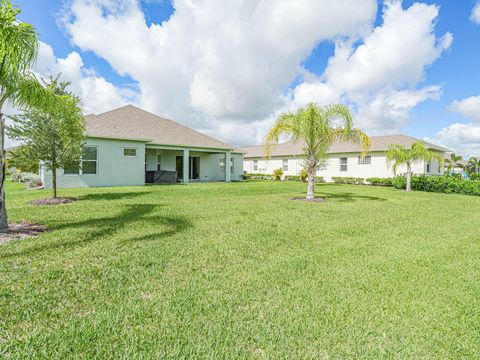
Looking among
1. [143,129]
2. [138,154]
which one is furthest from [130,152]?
[143,129]

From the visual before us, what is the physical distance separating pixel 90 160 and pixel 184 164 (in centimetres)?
703

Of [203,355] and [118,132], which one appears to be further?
[118,132]

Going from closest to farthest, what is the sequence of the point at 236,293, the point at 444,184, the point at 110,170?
the point at 236,293 → the point at 110,170 → the point at 444,184

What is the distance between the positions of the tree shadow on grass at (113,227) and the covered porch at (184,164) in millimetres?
12649

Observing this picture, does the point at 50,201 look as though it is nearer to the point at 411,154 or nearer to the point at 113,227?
the point at 113,227

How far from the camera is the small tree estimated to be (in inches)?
408

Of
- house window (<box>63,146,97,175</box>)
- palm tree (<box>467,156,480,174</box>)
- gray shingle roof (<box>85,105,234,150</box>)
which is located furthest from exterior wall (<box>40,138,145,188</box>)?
palm tree (<box>467,156,480,174</box>)

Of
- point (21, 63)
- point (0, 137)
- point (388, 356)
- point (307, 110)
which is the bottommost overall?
point (388, 356)

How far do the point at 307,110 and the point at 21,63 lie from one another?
1084 centimetres

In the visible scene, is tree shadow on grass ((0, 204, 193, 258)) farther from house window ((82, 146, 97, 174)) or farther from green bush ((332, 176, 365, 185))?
green bush ((332, 176, 365, 185))

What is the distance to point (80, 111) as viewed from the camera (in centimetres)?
1145

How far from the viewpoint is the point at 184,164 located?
70.9ft

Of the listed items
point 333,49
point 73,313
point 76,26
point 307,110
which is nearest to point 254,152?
point 333,49

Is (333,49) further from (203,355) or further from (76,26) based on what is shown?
(203,355)
